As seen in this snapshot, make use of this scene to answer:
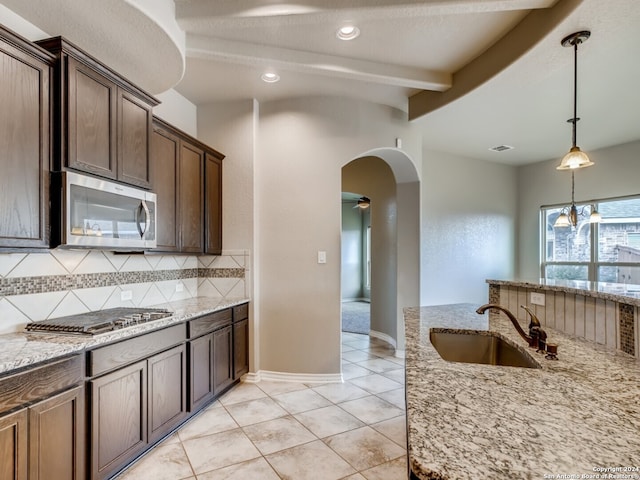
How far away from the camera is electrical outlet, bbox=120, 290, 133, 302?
110 inches

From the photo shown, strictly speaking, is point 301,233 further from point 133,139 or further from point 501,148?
point 501,148

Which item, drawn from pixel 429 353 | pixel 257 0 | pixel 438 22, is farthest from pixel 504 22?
pixel 429 353

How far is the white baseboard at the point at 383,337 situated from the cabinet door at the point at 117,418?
342cm

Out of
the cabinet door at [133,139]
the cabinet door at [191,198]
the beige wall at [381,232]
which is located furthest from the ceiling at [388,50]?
the beige wall at [381,232]

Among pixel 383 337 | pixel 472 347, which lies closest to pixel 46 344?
pixel 472 347

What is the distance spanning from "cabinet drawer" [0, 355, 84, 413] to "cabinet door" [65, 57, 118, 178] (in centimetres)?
106

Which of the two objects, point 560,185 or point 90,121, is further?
point 560,185

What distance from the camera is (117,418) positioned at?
200cm

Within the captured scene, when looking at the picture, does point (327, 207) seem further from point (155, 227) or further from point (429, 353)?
point (429, 353)

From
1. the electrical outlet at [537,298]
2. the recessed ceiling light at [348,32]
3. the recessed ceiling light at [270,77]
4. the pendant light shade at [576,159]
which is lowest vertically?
the electrical outlet at [537,298]

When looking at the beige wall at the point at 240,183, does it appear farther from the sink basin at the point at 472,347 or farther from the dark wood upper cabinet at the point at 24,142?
the sink basin at the point at 472,347

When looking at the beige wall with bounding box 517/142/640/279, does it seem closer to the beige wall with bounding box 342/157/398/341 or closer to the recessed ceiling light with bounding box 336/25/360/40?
the beige wall with bounding box 342/157/398/341

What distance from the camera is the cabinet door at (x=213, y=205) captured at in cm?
344

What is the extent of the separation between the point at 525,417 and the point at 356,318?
20.8 feet
